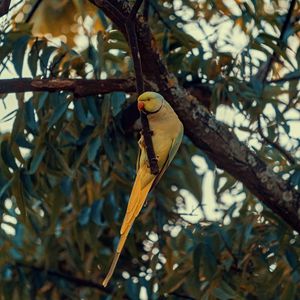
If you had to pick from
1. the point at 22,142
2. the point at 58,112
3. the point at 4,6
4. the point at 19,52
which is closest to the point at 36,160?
the point at 22,142

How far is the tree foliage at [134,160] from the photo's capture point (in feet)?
7.99

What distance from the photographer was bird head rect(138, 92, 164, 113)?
175 centimetres

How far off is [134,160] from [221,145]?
56cm

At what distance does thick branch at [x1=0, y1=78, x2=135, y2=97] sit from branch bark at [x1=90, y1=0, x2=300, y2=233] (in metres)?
0.07

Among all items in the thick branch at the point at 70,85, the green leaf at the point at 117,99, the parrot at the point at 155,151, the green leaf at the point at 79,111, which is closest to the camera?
the parrot at the point at 155,151

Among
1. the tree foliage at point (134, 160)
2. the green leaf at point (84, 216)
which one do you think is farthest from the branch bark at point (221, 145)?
the green leaf at point (84, 216)

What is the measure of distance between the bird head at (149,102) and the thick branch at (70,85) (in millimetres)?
412

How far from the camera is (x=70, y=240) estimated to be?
3.06 metres

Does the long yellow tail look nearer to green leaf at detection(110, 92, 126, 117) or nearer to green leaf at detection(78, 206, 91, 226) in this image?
green leaf at detection(110, 92, 126, 117)

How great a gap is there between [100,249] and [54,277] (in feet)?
0.76

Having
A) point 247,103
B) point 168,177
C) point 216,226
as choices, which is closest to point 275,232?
point 216,226

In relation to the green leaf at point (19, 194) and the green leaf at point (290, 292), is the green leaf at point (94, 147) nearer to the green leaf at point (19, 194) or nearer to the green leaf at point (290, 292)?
the green leaf at point (19, 194)

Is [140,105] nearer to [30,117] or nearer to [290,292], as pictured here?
[30,117]

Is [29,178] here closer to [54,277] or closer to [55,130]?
[55,130]
